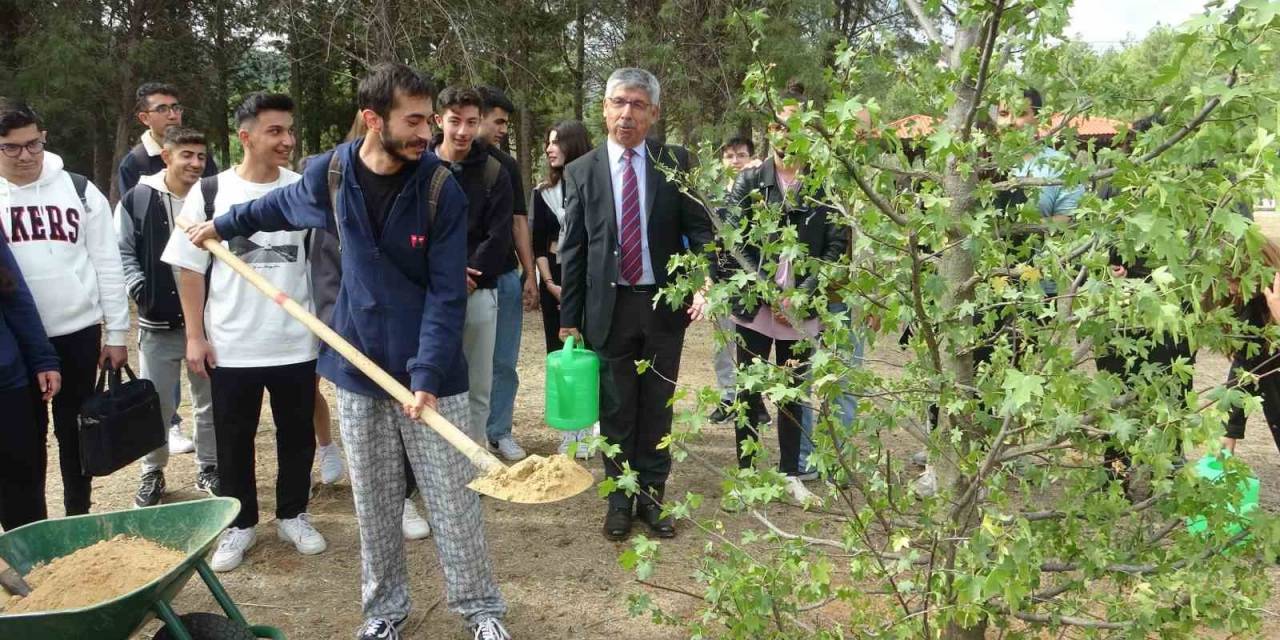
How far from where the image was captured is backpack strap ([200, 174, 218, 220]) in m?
3.55

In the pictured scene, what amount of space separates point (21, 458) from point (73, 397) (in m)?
0.37

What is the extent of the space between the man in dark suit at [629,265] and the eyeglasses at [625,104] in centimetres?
1

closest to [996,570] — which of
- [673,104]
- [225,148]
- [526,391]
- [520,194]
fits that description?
[520,194]

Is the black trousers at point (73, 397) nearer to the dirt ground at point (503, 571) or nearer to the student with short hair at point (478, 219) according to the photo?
the dirt ground at point (503, 571)

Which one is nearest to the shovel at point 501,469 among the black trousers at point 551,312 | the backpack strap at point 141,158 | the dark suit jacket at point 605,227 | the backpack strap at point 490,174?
the dark suit jacket at point 605,227

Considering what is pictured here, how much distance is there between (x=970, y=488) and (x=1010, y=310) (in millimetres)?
433

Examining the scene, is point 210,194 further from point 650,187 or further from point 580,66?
point 580,66

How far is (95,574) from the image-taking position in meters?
2.36

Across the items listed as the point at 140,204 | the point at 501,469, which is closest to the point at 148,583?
the point at 501,469

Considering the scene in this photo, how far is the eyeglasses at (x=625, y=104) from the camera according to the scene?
3812mm

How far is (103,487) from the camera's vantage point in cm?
461

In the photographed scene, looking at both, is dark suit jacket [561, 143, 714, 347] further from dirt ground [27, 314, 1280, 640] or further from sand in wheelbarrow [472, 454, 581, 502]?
sand in wheelbarrow [472, 454, 581, 502]

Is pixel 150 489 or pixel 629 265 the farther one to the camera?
pixel 150 489

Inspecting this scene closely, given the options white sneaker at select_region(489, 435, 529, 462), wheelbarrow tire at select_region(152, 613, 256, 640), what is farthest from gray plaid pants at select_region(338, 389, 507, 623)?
white sneaker at select_region(489, 435, 529, 462)
